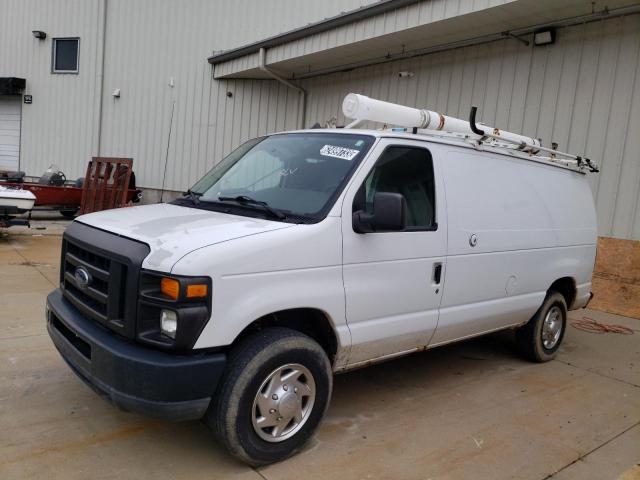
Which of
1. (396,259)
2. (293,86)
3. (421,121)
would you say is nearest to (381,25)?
(293,86)

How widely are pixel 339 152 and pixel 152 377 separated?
1.89 meters

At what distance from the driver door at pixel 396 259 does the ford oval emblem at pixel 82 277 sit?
1.55 m

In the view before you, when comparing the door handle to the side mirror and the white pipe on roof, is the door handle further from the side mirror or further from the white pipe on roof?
the white pipe on roof

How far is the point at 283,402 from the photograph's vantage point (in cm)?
310

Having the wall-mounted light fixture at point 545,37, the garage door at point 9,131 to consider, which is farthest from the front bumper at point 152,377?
the garage door at point 9,131

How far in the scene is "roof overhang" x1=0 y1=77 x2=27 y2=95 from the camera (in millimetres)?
16922

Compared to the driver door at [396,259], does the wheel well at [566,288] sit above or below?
below

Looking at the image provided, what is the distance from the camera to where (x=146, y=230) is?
313cm

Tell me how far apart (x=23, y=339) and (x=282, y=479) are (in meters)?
3.24

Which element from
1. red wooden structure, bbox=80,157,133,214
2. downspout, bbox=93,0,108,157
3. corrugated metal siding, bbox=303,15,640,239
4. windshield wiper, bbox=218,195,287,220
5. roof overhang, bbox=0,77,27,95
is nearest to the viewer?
windshield wiper, bbox=218,195,287,220

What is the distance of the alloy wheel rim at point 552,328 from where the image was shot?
17.5 feet

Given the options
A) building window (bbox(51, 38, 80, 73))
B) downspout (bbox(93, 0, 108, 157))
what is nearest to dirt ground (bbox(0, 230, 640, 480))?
downspout (bbox(93, 0, 108, 157))

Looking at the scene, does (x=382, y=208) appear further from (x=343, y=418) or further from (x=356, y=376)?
(x=356, y=376)

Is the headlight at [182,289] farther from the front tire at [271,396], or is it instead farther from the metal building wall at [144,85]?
the metal building wall at [144,85]
